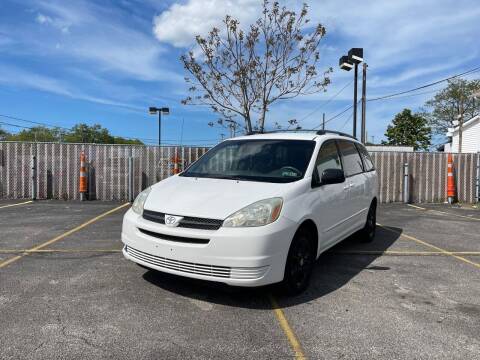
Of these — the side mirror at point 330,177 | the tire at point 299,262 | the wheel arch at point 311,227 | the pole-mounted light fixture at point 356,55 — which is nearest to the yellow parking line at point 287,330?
the tire at point 299,262

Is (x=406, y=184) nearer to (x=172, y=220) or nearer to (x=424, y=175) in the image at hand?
(x=424, y=175)

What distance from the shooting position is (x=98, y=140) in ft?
280

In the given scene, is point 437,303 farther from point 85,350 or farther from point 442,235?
point 442,235

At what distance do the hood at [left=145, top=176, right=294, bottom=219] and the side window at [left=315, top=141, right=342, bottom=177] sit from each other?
819mm

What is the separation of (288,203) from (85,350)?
6.99ft

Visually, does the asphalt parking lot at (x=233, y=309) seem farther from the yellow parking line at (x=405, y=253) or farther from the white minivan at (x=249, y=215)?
the white minivan at (x=249, y=215)

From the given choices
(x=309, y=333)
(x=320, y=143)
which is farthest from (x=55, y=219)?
(x=309, y=333)

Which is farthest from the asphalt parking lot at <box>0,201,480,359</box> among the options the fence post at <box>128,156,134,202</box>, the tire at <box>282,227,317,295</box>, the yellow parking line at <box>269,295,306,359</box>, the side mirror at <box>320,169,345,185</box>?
the fence post at <box>128,156,134,202</box>

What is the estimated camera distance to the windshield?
185 inches

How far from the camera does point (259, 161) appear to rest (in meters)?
5.04

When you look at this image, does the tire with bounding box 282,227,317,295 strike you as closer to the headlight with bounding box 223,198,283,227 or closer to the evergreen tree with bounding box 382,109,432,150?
the headlight with bounding box 223,198,283,227

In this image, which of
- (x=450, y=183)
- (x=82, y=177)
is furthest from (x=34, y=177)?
(x=450, y=183)

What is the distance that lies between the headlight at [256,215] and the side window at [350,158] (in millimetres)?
2185

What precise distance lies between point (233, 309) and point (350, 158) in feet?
10.6
